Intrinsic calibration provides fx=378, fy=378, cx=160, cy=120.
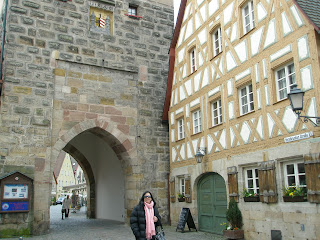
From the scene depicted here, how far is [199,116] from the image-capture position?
422 inches

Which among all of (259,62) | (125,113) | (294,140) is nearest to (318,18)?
(259,62)

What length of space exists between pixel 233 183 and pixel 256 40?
10.7 ft

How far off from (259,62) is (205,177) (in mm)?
3715

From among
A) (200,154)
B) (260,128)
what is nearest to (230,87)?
(260,128)

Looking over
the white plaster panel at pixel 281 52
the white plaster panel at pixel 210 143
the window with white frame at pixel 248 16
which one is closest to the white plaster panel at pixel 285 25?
the white plaster panel at pixel 281 52

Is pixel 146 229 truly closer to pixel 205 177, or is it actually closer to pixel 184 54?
pixel 205 177

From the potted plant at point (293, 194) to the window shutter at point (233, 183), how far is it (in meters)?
1.55

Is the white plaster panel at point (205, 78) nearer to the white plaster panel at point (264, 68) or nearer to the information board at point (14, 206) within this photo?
the white plaster panel at point (264, 68)

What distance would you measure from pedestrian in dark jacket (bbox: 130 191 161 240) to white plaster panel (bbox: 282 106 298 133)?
317 cm

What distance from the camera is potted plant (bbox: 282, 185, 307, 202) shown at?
22.2 ft

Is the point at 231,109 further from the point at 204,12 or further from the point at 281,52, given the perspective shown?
the point at 204,12

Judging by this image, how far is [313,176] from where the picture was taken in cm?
652

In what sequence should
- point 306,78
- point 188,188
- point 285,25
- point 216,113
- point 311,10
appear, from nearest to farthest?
point 306,78
point 311,10
point 285,25
point 216,113
point 188,188

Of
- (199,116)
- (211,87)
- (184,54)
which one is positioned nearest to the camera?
(211,87)
